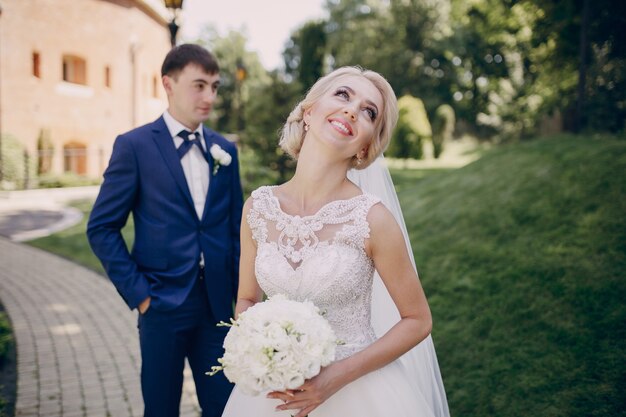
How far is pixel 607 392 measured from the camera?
13.3 ft

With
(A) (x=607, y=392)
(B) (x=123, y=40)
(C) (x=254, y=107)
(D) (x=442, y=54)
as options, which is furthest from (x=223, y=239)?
(D) (x=442, y=54)

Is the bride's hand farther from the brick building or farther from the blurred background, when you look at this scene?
the brick building

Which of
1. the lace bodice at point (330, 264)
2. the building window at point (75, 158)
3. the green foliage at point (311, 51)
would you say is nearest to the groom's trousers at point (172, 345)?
the lace bodice at point (330, 264)

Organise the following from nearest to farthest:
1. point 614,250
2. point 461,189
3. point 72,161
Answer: point 614,250 < point 461,189 < point 72,161

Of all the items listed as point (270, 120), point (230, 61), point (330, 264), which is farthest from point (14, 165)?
point (230, 61)

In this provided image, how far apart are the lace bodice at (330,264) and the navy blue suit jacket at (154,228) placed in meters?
1.02

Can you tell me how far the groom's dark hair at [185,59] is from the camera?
348cm

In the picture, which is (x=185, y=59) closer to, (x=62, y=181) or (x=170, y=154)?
(x=170, y=154)

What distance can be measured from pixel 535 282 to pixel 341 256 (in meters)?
4.11

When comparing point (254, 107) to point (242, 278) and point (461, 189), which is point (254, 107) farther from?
point (242, 278)

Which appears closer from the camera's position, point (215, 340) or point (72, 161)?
point (215, 340)

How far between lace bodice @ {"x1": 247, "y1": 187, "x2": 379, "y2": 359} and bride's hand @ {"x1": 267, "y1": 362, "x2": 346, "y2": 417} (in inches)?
7.4

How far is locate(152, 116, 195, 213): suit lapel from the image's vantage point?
338 cm

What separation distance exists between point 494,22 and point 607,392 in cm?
1667
